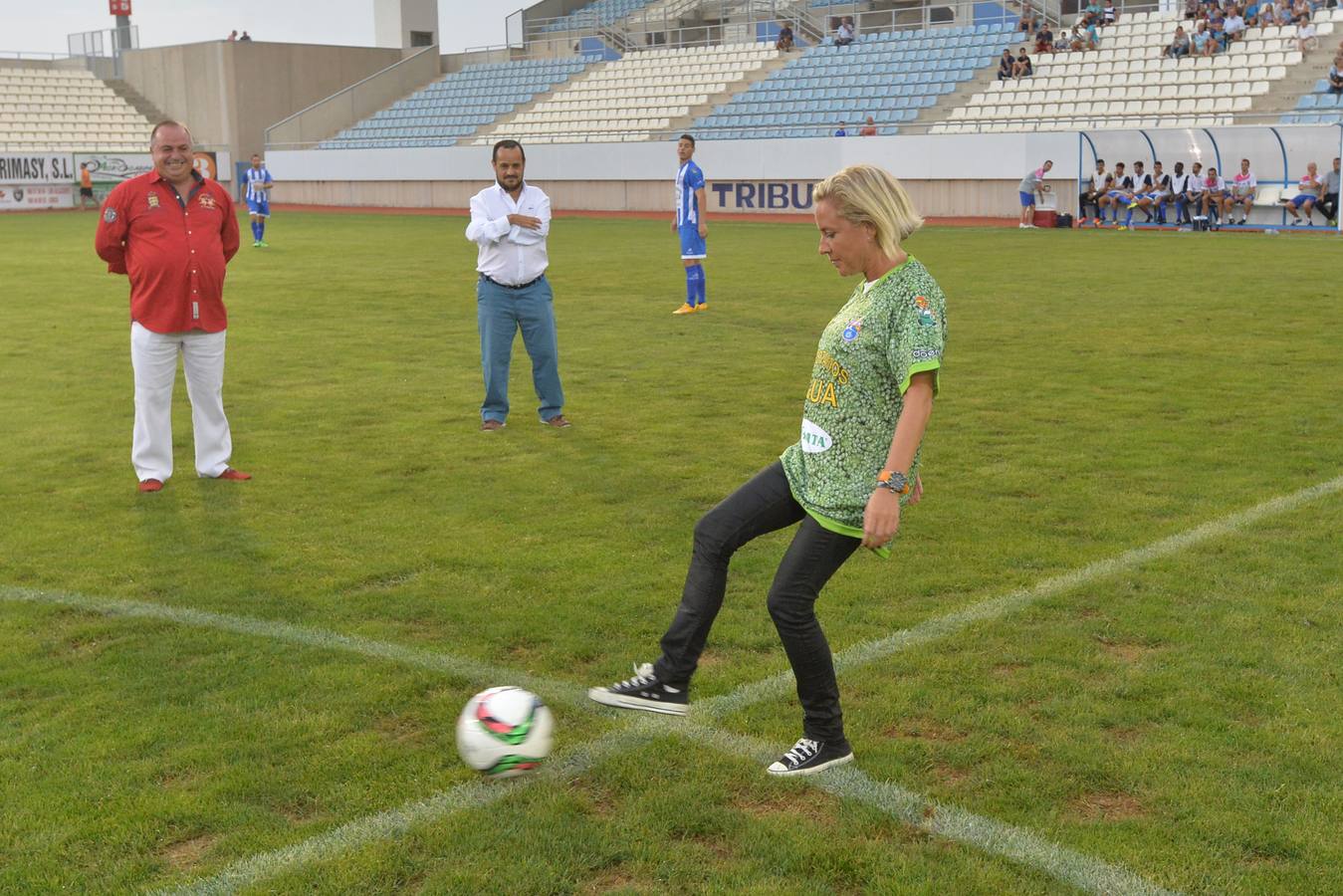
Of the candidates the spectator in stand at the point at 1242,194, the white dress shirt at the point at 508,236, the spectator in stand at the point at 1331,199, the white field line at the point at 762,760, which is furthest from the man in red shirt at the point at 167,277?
the spectator in stand at the point at 1242,194

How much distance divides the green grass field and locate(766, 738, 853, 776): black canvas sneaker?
47 millimetres

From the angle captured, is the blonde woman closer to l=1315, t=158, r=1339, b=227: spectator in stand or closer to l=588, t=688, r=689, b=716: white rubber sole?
l=588, t=688, r=689, b=716: white rubber sole

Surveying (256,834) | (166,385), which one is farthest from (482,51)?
(256,834)

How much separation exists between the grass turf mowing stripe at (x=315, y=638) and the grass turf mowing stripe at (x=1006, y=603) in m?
0.56

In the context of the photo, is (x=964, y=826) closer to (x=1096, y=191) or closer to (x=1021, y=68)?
(x=1096, y=191)

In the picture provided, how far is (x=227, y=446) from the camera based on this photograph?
816cm

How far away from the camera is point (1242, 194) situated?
27875 millimetres

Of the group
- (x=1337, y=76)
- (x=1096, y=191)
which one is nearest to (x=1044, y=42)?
(x=1096, y=191)

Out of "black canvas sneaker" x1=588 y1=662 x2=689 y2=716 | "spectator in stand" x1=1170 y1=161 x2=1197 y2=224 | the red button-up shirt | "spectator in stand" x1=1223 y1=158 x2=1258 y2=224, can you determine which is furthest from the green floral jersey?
"spectator in stand" x1=1170 y1=161 x2=1197 y2=224

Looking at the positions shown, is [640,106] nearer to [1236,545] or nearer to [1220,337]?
[1220,337]

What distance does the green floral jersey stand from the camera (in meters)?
3.69

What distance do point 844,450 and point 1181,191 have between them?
2735 cm

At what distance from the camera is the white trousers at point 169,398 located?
780cm

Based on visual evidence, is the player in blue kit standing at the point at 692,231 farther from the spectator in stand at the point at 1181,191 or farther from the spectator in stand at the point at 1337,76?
the spectator in stand at the point at 1337,76
